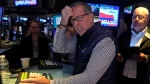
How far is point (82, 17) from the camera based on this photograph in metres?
1.56

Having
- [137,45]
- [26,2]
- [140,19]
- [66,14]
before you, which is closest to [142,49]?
[137,45]

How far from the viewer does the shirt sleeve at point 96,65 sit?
54.9 inches

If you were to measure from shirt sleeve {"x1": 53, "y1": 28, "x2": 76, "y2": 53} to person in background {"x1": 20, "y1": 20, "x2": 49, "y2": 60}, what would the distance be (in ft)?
3.42

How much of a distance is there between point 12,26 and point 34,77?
6.90 metres

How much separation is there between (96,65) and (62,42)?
2.65 ft

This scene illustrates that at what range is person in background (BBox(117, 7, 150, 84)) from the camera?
2.63m

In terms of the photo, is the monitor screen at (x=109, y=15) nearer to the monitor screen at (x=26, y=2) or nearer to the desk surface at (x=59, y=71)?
the desk surface at (x=59, y=71)

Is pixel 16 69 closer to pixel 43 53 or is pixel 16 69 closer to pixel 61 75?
pixel 61 75

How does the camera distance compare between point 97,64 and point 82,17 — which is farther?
point 82,17

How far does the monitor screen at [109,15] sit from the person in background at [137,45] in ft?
4.00

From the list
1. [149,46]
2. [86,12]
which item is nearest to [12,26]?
[149,46]

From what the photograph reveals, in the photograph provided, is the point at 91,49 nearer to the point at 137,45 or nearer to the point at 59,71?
the point at 59,71

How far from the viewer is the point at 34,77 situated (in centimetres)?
138

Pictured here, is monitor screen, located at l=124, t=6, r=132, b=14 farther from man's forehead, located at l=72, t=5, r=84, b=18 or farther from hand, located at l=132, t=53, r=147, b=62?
man's forehead, located at l=72, t=5, r=84, b=18
